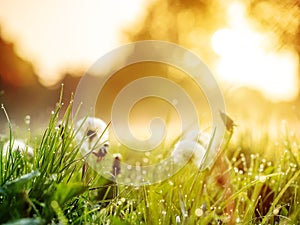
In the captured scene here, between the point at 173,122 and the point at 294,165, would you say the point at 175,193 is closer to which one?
the point at 294,165

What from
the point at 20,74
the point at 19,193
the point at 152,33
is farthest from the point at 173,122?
the point at 152,33

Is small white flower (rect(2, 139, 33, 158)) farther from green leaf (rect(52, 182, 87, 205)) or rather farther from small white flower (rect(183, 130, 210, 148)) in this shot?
small white flower (rect(183, 130, 210, 148))

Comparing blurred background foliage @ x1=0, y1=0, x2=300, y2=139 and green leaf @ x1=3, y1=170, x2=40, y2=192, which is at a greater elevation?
blurred background foliage @ x1=0, y1=0, x2=300, y2=139

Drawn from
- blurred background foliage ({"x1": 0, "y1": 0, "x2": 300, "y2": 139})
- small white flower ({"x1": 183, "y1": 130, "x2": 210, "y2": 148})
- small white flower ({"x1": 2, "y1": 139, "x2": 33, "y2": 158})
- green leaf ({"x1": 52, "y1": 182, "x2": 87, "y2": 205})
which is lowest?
green leaf ({"x1": 52, "y1": 182, "x2": 87, "y2": 205})

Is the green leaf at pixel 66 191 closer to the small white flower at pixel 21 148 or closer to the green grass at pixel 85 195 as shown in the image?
the green grass at pixel 85 195

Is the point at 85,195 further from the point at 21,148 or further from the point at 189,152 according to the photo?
the point at 189,152

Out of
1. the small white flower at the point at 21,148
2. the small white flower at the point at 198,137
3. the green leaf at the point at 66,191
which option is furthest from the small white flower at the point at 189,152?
the green leaf at the point at 66,191

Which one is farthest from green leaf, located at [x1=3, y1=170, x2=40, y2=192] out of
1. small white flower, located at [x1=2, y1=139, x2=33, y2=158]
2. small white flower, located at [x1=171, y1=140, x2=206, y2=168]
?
small white flower, located at [x1=171, y1=140, x2=206, y2=168]

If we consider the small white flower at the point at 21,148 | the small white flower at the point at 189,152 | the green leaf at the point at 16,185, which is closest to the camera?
the green leaf at the point at 16,185
